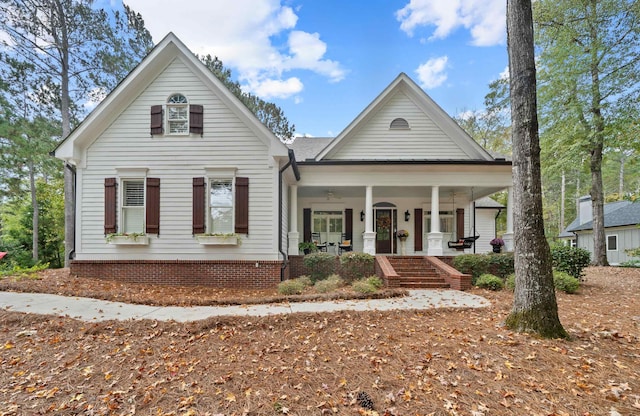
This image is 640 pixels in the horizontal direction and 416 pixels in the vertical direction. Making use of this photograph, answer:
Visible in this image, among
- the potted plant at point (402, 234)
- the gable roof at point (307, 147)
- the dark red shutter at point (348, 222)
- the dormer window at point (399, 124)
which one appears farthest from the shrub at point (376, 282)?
the dormer window at point (399, 124)

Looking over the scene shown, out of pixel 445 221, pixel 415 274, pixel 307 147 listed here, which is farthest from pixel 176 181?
pixel 445 221

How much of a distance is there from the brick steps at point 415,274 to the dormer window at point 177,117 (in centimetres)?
753

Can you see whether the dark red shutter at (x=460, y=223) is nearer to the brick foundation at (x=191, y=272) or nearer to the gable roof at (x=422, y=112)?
the gable roof at (x=422, y=112)

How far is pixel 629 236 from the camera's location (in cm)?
1928

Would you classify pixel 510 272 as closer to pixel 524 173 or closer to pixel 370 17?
pixel 524 173

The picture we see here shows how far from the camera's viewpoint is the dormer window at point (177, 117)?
9492 millimetres

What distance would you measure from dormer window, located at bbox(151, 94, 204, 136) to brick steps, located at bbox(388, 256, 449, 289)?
7.53 m

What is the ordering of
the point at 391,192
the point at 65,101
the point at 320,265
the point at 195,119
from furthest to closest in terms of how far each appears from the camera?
the point at 65,101 < the point at 391,192 < the point at 320,265 < the point at 195,119

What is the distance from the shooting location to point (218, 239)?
30.1 feet

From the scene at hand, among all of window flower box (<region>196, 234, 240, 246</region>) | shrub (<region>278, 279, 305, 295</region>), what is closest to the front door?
shrub (<region>278, 279, 305, 295</region>)

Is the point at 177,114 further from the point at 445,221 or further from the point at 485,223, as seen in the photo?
the point at 485,223

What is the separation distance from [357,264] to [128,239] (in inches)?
281

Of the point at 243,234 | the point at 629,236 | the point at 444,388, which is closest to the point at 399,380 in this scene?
the point at 444,388

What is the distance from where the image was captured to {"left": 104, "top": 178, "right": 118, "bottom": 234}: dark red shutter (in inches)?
367
